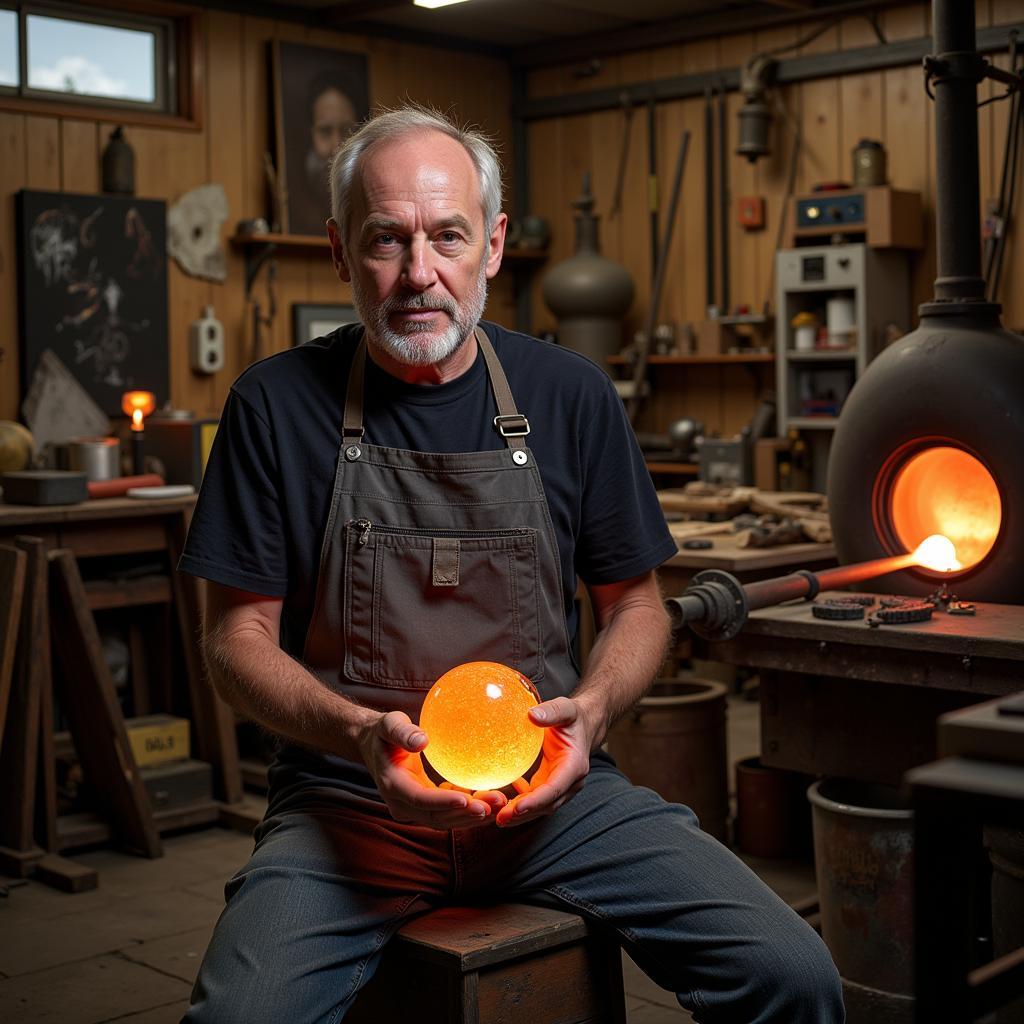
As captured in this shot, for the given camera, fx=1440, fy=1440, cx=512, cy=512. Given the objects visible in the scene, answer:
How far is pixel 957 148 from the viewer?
324 cm

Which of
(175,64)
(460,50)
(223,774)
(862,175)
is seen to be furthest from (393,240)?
(460,50)

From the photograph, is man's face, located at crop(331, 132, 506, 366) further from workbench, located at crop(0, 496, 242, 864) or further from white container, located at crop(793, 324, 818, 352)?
white container, located at crop(793, 324, 818, 352)

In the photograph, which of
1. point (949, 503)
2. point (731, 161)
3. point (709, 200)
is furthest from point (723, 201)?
point (949, 503)

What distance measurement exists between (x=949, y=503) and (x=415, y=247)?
66.1 inches

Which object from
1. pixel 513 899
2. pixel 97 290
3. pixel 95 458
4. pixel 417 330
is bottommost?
pixel 513 899


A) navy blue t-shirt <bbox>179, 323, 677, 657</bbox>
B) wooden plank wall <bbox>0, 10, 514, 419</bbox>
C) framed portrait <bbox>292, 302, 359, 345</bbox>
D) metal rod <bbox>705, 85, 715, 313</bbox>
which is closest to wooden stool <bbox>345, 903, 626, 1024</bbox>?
navy blue t-shirt <bbox>179, 323, 677, 657</bbox>

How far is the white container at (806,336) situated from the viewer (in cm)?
655

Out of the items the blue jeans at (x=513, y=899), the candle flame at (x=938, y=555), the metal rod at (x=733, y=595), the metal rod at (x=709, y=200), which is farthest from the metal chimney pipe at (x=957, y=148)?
the metal rod at (x=709, y=200)

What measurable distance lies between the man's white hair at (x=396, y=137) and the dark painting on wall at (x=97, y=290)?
4.35m

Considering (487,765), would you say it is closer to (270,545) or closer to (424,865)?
(424,865)

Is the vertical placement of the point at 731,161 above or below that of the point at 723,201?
above

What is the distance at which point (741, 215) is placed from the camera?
23.7ft

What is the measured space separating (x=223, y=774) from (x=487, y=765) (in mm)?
2973

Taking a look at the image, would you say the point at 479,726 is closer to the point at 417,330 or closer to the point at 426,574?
the point at 426,574
